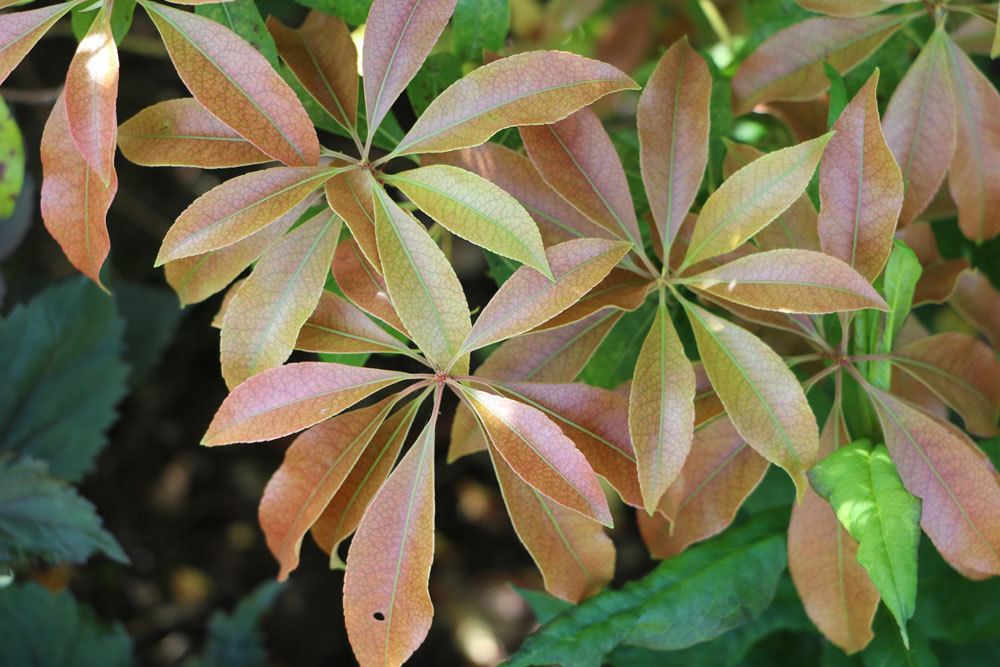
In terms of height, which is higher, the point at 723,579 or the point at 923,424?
the point at 923,424

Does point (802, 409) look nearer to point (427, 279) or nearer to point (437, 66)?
point (427, 279)

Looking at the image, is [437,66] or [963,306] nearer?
[437,66]

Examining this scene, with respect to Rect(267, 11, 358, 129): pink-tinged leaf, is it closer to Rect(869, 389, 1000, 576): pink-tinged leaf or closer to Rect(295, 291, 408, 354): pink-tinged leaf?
Rect(295, 291, 408, 354): pink-tinged leaf

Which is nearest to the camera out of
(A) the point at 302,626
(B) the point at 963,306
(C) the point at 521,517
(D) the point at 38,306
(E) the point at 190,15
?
(E) the point at 190,15

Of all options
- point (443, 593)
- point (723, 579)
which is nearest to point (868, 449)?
point (723, 579)

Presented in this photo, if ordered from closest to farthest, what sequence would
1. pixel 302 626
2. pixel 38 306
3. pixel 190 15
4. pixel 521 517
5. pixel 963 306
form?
pixel 190 15
pixel 521 517
pixel 963 306
pixel 38 306
pixel 302 626

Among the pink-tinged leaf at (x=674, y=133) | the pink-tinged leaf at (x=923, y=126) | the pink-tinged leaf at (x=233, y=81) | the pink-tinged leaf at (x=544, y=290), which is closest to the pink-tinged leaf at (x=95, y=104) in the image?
the pink-tinged leaf at (x=233, y=81)

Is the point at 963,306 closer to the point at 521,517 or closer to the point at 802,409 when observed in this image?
the point at 802,409

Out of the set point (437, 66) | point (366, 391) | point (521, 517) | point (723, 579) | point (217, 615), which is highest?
point (437, 66)
